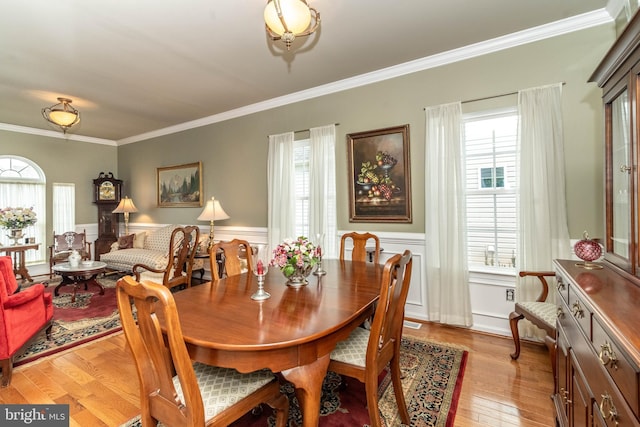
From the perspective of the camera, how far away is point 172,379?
1219 millimetres

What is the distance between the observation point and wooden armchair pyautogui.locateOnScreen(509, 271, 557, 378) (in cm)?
205

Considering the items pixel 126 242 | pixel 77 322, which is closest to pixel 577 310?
pixel 77 322

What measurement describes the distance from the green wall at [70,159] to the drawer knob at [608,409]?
25.7 feet

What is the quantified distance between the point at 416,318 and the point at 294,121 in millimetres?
2978

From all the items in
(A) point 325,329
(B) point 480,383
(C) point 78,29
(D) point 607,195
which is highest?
(C) point 78,29

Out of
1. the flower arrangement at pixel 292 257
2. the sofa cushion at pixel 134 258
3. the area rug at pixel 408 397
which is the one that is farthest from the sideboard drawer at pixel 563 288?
the sofa cushion at pixel 134 258

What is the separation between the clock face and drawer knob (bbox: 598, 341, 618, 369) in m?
7.73

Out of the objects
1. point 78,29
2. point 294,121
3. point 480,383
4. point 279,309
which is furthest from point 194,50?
point 480,383

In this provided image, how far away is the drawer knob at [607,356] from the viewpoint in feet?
2.99

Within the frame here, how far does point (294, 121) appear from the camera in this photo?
4.21 metres

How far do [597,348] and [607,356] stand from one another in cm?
14

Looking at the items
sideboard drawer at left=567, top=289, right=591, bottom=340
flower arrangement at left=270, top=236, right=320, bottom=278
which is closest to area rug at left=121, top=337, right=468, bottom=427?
flower arrangement at left=270, top=236, right=320, bottom=278

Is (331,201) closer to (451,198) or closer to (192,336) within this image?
(451,198)

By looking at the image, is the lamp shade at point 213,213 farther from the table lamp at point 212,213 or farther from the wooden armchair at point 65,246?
the wooden armchair at point 65,246
